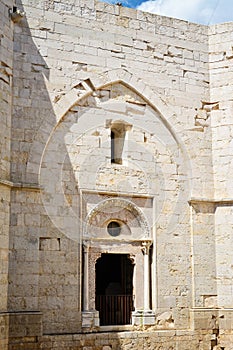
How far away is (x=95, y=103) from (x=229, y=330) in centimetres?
511

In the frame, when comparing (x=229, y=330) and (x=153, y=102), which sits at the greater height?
(x=153, y=102)

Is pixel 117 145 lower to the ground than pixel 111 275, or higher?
higher

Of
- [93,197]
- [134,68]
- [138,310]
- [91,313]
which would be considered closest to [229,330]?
[138,310]

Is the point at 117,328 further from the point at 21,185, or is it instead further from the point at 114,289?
the point at 21,185

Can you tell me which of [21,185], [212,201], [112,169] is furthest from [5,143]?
[212,201]

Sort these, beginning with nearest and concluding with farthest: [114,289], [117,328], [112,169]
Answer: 1. [117,328]
2. [112,169]
3. [114,289]

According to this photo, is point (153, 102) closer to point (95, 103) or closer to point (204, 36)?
point (95, 103)

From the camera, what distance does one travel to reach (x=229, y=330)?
1112cm

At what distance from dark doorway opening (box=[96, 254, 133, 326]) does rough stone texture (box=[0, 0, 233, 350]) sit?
1.47 feet

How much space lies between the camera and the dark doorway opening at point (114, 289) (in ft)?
36.6

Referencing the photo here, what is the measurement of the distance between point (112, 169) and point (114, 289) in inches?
138

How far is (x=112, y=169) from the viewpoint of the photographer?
1105 cm

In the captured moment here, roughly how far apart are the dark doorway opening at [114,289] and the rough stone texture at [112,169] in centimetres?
45

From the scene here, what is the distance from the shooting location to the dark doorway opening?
439 inches
